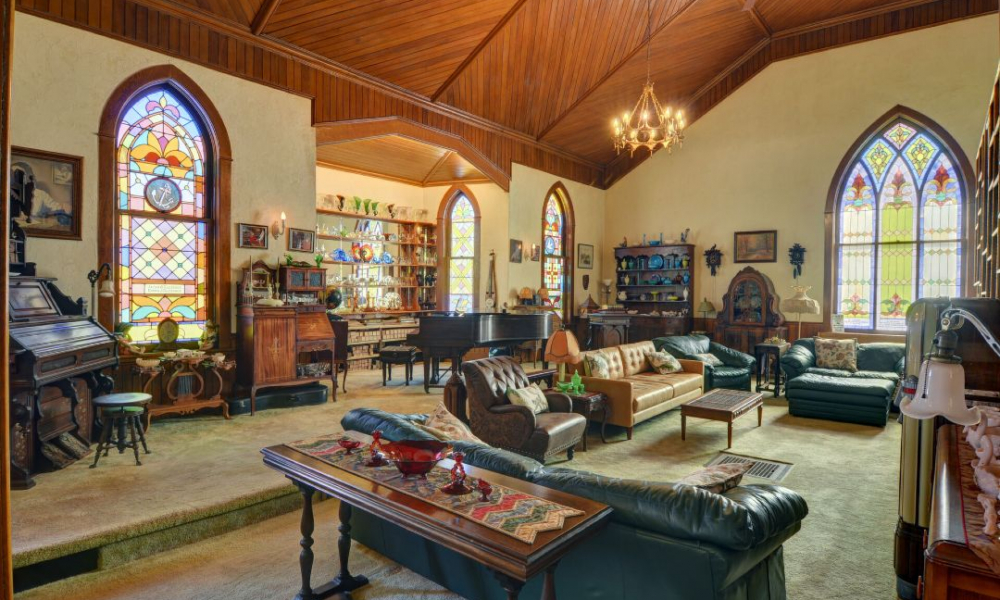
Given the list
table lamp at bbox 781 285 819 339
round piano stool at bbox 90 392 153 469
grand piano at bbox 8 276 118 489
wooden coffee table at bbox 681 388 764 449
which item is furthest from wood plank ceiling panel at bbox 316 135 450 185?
table lamp at bbox 781 285 819 339

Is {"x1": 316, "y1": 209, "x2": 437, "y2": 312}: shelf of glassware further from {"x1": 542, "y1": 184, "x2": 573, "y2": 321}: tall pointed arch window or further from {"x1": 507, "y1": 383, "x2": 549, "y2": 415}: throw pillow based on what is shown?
{"x1": 507, "y1": 383, "x2": 549, "y2": 415}: throw pillow

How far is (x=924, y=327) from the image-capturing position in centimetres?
280

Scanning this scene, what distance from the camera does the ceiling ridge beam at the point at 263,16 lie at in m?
5.69

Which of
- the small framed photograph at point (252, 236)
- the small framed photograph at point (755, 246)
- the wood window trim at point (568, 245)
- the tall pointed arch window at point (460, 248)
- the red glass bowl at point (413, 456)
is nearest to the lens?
the red glass bowl at point (413, 456)

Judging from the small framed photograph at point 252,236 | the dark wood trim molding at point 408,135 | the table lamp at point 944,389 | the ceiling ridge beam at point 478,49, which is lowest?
the table lamp at point 944,389

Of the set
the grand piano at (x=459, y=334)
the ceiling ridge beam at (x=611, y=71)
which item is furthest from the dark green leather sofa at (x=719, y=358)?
the ceiling ridge beam at (x=611, y=71)

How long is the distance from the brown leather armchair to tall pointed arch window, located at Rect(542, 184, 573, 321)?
594cm

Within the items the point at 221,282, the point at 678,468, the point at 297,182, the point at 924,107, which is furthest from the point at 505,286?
the point at 924,107

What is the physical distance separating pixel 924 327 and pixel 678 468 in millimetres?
2417

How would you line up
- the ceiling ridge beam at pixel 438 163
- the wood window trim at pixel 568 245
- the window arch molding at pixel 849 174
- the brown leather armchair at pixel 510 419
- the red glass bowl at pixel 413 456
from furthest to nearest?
the wood window trim at pixel 568 245, the ceiling ridge beam at pixel 438 163, the window arch molding at pixel 849 174, the brown leather armchair at pixel 510 419, the red glass bowl at pixel 413 456

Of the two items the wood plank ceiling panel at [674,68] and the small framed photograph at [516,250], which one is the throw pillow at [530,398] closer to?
the small framed photograph at [516,250]

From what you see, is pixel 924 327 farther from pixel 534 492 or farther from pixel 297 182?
pixel 297 182

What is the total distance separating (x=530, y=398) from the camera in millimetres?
4895

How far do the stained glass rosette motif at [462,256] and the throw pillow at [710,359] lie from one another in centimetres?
441
